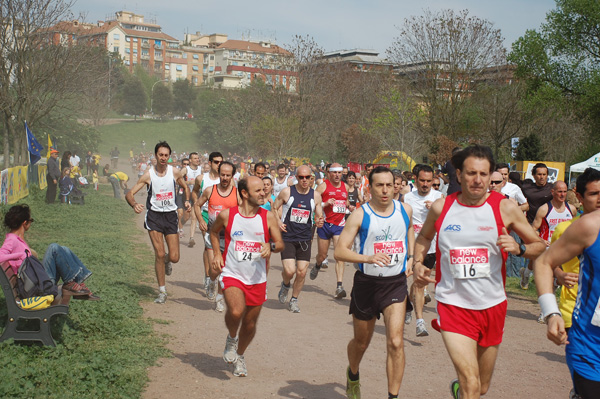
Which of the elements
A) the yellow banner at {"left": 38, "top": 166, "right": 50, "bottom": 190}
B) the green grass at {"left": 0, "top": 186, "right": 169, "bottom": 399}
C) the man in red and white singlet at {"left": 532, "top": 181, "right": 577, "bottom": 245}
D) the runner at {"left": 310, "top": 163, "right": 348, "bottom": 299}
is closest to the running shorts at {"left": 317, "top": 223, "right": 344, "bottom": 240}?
the runner at {"left": 310, "top": 163, "right": 348, "bottom": 299}

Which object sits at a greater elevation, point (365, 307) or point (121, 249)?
point (365, 307)

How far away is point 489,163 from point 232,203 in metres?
5.60

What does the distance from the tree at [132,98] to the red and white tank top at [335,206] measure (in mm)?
104567

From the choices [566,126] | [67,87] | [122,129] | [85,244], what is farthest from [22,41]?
[122,129]

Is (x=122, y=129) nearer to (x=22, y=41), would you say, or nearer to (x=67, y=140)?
(x=67, y=140)

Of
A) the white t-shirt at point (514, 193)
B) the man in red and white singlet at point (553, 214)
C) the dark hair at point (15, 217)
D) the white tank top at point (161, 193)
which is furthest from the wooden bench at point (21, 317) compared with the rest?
the white t-shirt at point (514, 193)

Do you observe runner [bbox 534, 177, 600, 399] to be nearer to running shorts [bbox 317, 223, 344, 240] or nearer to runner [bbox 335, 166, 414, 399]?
runner [bbox 335, 166, 414, 399]

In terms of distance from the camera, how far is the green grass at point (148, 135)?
91750 millimetres

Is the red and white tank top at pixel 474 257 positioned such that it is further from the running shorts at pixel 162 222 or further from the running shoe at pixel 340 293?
the running shoe at pixel 340 293

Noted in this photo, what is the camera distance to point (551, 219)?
999cm

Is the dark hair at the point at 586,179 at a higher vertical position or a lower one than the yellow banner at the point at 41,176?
higher

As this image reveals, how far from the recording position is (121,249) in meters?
15.0

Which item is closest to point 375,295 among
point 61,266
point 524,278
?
point 61,266

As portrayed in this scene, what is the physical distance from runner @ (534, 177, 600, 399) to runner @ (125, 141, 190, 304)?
7.25 m
